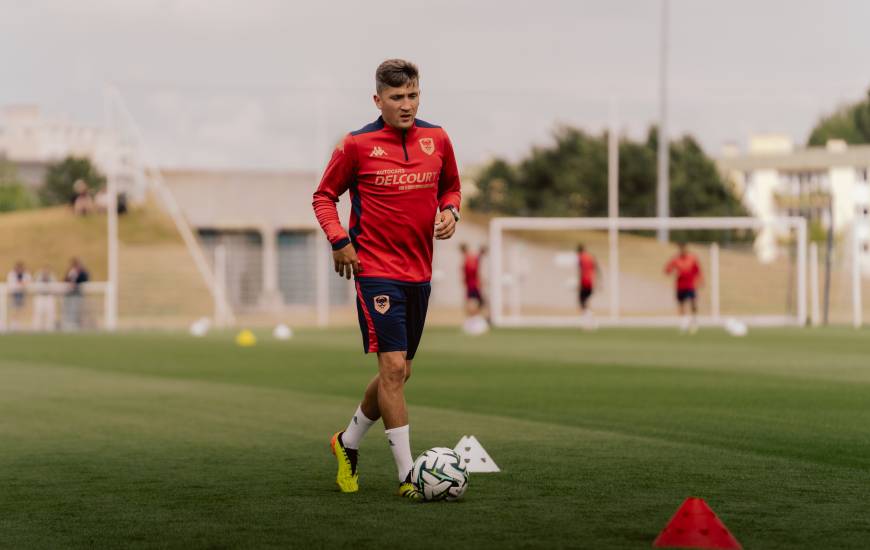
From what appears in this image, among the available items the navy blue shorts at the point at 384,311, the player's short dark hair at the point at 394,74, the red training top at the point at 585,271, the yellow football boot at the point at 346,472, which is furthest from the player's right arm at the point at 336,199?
the red training top at the point at 585,271

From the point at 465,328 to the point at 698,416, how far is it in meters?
22.6

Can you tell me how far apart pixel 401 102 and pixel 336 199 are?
0.67 meters

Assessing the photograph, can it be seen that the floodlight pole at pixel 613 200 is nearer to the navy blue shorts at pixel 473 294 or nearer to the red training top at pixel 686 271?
the navy blue shorts at pixel 473 294

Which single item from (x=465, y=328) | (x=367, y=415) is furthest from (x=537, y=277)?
(x=367, y=415)

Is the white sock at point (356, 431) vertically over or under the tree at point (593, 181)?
under

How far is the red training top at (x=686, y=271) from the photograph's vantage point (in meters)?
34.5

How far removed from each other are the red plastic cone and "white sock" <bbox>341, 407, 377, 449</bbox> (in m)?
2.52

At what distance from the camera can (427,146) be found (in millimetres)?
8102

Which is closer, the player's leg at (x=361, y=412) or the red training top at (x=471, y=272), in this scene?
the player's leg at (x=361, y=412)

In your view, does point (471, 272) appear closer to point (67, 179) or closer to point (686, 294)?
point (686, 294)

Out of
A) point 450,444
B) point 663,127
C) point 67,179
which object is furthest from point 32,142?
point 450,444

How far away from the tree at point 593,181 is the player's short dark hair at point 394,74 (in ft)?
→ 138

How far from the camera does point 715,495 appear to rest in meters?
7.73

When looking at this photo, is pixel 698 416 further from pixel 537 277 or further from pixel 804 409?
pixel 537 277
